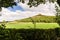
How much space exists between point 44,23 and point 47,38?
4.43 m

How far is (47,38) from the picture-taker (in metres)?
15.9

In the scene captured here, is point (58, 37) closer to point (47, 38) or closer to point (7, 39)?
point (47, 38)

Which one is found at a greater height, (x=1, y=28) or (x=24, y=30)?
(x=1, y=28)

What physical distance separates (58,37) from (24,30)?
9.72ft

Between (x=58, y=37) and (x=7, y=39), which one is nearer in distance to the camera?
(x=7, y=39)

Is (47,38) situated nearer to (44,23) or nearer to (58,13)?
(58,13)

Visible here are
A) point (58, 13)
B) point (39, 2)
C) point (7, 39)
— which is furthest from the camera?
point (58, 13)

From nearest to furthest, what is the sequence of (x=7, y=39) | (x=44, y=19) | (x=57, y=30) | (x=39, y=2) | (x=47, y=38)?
(x=7, y=39)
(x=39, y=2)
(x=47, y=38)
(x=57, y=30)
(x=44, y=19)

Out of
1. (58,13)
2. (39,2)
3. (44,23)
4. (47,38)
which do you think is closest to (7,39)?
(39,2)

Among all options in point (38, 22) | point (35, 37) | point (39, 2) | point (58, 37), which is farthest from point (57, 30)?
point (39, 2)

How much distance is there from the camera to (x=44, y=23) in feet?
66.3

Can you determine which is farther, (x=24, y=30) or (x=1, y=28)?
(x=24, y=30)

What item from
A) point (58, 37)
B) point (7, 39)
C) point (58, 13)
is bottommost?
point (58, 37)

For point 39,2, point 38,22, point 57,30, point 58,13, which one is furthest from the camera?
point 38,22
